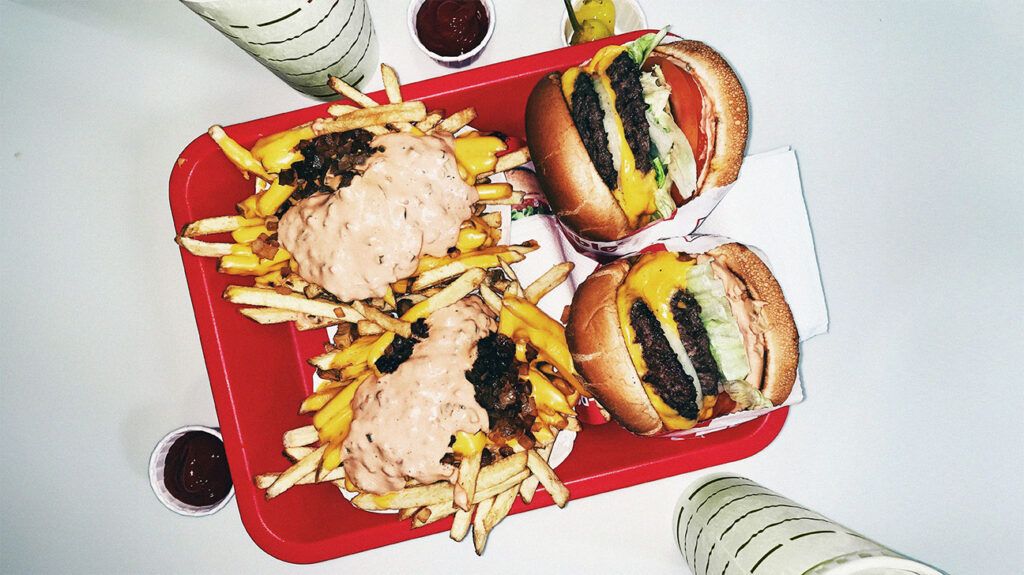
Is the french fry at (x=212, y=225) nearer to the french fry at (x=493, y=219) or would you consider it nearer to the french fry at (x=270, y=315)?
the french fry at (x=270, y=315)

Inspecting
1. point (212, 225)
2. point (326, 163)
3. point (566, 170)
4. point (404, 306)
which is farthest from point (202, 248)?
point (566, 170)

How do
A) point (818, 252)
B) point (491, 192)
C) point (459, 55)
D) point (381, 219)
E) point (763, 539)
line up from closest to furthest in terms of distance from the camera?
point (763, 539)
point (381, 219)
point (491, 192)
point (459, 55)
point (818, 252)

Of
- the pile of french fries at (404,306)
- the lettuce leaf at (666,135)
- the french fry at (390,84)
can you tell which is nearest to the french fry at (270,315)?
the pile of french fries at (404,306)

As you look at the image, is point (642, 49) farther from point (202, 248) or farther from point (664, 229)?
point (202, 248)

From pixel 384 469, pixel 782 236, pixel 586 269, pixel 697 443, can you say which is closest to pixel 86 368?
pixel 384 469

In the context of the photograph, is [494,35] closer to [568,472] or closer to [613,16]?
[613,16]

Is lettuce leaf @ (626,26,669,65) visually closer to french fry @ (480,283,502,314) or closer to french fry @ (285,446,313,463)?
french fry @ (480,283,502,314)
